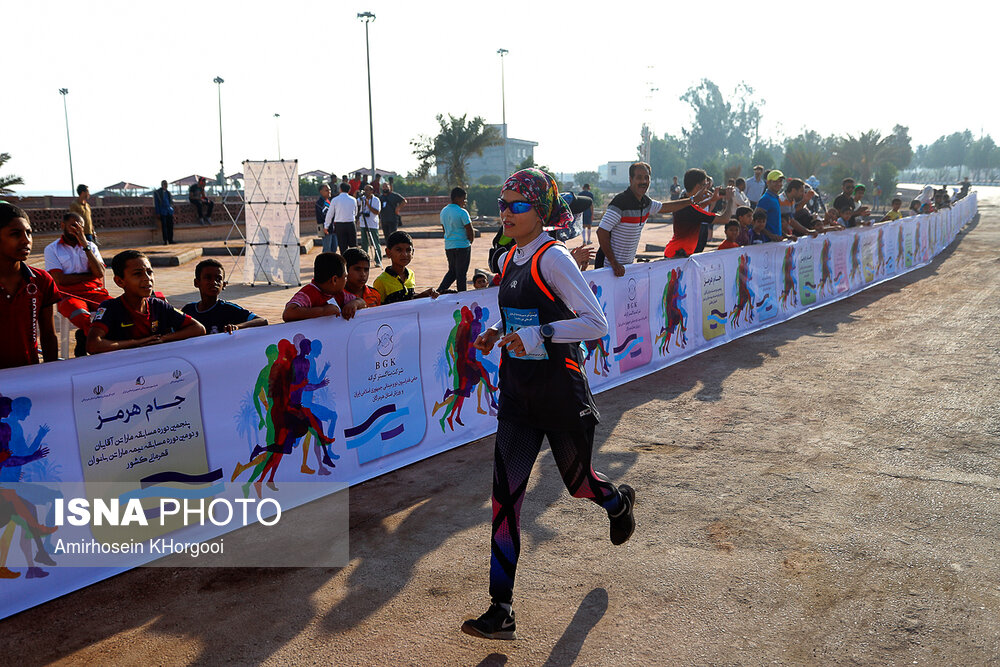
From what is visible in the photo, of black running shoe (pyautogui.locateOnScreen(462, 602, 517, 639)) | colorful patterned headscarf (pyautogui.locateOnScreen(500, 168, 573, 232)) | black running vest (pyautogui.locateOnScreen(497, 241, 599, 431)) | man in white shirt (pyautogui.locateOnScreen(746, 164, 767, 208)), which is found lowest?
black running shoe (pyautogui.locateOnScreen(462, 602, 517, 639))

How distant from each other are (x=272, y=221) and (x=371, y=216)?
2.68 meters

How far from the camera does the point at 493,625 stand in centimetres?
344

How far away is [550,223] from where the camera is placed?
3.60 meters

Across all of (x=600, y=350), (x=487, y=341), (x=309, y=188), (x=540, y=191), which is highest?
(x=309, y=188)

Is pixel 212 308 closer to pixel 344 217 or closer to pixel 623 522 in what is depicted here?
pixel 623 522

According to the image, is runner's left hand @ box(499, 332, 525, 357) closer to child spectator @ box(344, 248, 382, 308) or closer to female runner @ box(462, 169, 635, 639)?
female runner @ box(462, 169, 635, 639)

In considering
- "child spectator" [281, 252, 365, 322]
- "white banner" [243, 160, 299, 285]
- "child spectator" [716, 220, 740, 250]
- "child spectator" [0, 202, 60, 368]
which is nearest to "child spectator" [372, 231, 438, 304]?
"child spectator" [281, 252, 365, 322]

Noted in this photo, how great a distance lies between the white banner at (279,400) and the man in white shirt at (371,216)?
32.7 ft

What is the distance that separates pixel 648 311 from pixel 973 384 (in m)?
3.24

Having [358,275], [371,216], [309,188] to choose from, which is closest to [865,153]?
[309,188]

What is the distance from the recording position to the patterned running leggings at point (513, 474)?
138 inches

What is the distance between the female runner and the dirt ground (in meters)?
0.45

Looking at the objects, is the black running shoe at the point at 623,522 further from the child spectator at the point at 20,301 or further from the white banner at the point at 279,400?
the child spectator at the point at 20,301

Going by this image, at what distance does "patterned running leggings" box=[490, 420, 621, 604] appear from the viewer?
3518mm
